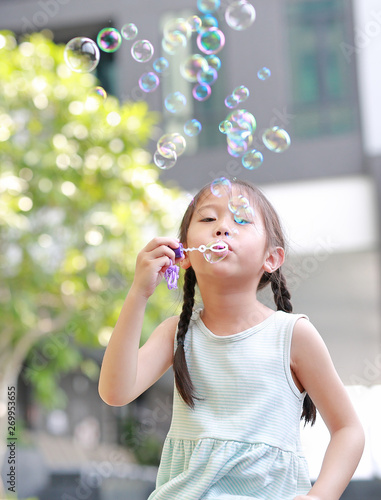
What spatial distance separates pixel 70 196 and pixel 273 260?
85.8 inches

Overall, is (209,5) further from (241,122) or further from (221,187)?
(221,187)

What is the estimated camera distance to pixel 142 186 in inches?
125

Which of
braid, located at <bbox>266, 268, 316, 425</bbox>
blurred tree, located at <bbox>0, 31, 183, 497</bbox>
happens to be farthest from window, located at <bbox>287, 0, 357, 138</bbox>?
braid, located at <bbox>266, 268, 316, 425</bbox>

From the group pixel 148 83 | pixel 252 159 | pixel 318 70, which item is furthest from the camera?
pixel 318 70

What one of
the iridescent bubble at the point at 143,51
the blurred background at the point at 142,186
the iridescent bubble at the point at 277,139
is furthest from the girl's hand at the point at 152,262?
the blurred background at the point at 142,186

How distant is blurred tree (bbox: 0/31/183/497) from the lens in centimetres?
312

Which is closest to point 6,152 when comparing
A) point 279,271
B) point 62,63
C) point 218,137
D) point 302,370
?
point 62,63

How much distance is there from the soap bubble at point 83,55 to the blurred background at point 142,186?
98cm

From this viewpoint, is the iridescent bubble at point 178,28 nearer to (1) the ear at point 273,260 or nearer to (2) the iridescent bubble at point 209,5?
(2) the iridescent bubble at point 209,5

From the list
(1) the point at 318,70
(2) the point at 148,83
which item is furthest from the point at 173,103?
(1) the point at 318,70

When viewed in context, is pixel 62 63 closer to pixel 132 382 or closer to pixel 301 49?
pixel 301 49

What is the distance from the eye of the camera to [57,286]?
3162 mm

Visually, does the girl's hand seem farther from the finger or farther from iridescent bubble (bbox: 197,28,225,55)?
iridescent bubble (bbox: 197,28,225,55)

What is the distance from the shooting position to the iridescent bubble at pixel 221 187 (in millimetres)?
1126
